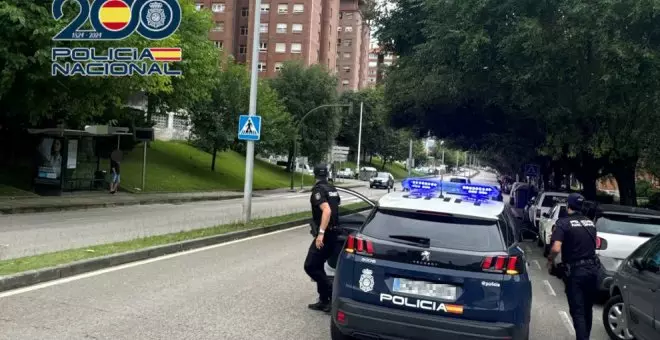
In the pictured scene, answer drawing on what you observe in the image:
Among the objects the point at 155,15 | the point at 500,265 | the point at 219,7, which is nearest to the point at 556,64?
the point at 500,265

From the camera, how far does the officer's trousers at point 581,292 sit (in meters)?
5.75

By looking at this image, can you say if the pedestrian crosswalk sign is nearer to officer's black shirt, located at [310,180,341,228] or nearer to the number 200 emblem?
the number 200 emblem

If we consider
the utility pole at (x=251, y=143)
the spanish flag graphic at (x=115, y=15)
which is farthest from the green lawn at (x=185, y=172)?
the utility pole at (x=251, y=143)

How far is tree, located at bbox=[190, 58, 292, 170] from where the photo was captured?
37.7m

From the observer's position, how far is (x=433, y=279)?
4836 mm

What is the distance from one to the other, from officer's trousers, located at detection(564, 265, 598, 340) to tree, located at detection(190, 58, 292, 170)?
32532 millimetres

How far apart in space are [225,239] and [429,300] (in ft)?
28.4

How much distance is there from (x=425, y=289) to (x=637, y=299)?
2237 mm

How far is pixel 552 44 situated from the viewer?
14.2 m

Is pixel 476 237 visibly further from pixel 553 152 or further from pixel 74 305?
pixel 553 152

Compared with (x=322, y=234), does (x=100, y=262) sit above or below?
below

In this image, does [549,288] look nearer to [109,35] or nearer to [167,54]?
[109,35]

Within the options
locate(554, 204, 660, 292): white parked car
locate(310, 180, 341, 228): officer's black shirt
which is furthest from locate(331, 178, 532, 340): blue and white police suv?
locate(554, 204, 660, 292): white parked car

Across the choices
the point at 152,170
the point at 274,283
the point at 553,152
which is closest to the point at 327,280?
the point at 274,283
